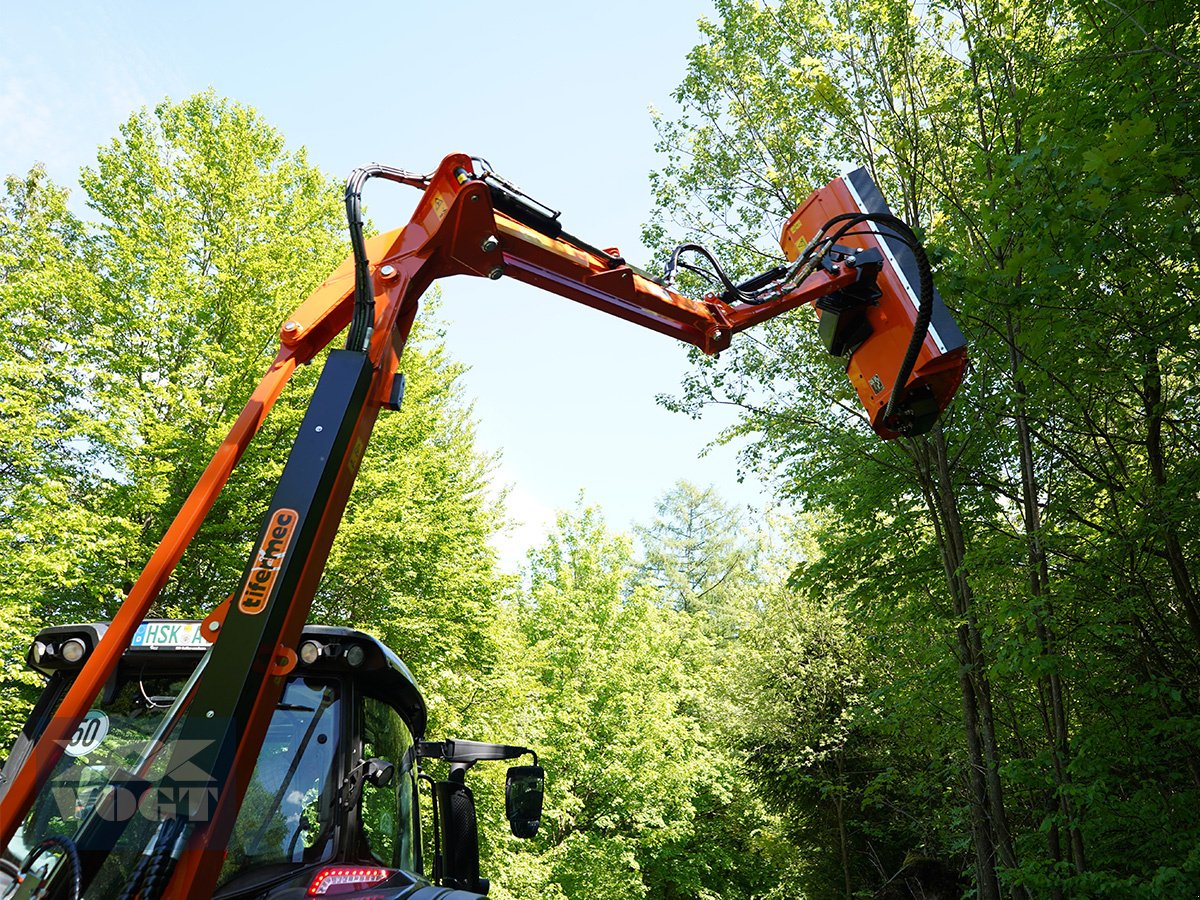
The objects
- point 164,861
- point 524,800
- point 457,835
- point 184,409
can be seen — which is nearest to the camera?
point 164,861

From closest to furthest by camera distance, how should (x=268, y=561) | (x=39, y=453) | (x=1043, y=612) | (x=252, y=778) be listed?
(x=268, y=561) → (x=252, y=778) → (x=1043, y=612) → (x=39, y=453)

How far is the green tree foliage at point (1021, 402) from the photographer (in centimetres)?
573

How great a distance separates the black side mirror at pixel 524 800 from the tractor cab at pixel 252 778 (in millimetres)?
555

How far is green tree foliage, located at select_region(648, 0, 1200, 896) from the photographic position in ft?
18.8

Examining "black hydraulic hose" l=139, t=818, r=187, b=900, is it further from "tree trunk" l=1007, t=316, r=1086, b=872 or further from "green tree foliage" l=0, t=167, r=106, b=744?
"green tree foliage" l=0, t=167, r=106, b=744

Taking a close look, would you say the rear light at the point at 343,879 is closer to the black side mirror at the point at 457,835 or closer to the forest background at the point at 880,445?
the black side mirror at the point at 457,835

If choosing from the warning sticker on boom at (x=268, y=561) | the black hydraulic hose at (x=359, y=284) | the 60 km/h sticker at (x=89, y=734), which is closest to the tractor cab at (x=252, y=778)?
the 60 km/h sticker at (x=89, y=734)

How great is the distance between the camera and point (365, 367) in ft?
10.0

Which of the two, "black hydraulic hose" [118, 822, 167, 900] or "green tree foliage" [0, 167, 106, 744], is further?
"green tree foliage" [0, 167, 106, 744]

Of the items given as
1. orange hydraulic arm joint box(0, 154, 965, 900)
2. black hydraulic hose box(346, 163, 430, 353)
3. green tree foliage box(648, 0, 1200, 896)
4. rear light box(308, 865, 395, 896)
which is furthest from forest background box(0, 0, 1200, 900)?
rear light box(308, 865, 395, 896)

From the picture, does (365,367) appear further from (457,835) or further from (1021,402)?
(1021,402)

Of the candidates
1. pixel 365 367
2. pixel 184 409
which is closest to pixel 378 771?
pixel 365 367

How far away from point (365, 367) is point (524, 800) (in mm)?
2276

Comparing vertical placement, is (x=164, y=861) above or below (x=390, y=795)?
below
